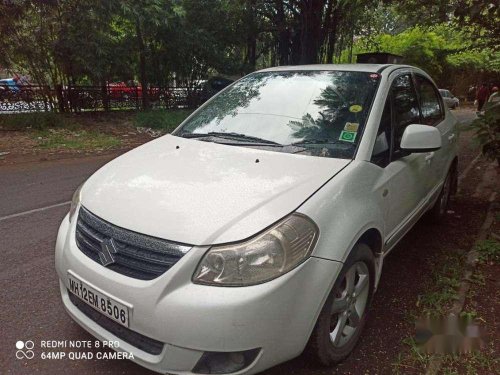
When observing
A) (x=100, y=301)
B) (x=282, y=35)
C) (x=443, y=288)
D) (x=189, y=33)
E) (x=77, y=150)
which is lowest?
(x=77, y=150)

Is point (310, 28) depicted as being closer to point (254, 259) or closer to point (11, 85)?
point (11, 85)

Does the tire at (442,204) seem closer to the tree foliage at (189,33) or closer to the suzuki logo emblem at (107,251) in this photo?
the tree foliage at (189,33)

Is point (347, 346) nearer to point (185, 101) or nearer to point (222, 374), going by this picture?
point (222, 374)

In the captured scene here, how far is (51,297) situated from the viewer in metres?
2.93

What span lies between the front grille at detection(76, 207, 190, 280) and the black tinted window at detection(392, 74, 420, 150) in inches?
71.5

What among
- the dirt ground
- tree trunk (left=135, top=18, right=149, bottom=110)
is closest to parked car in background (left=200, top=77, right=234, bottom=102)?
tree trunk (left=135, top=18, right=149, bottom=110)

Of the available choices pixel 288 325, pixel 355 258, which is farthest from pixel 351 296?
pixel 288 325

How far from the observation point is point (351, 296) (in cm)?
230

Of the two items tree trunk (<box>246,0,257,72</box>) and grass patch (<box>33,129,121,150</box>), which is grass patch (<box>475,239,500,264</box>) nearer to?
grass patch (<box>33,129,121,150</box>)

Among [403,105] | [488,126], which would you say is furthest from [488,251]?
[403,105]

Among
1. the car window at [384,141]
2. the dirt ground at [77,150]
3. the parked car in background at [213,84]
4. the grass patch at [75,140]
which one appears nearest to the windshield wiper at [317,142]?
the car window at [384,141]

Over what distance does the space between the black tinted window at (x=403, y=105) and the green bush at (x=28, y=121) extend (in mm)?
9828

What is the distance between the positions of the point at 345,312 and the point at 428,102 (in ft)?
8.11

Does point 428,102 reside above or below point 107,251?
above
